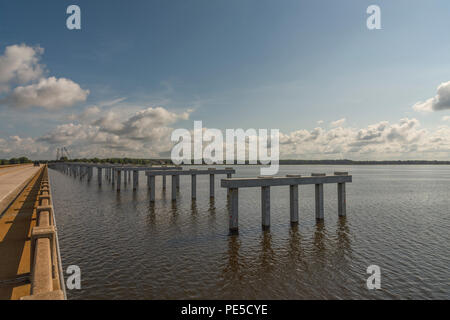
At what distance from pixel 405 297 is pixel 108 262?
14.9 m

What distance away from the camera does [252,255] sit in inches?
629

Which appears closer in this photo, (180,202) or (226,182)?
(226,182)

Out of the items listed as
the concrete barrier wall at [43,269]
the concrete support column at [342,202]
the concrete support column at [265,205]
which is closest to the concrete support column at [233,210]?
the concrete support column at [265,205]

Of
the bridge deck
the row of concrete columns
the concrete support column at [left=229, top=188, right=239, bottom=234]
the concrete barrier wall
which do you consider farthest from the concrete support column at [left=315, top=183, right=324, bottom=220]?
the bridge deck

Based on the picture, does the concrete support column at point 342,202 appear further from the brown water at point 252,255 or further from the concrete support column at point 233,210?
the concrete support column at point 233,210

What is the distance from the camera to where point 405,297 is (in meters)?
11.0

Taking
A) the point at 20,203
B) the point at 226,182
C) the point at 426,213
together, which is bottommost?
the point at 426,213

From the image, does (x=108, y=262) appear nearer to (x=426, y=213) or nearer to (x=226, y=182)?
(x=226, y=182)

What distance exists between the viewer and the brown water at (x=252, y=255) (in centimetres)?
1155

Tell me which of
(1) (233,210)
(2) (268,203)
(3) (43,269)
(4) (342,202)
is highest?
(3) (43,269)

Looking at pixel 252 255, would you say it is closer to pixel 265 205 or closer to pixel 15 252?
pixel 265 205

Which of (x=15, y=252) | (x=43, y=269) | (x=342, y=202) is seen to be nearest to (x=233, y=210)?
(x=342, y=202)

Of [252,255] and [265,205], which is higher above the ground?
[265,205]

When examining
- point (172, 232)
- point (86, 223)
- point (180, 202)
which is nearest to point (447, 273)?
point (172, 232)
